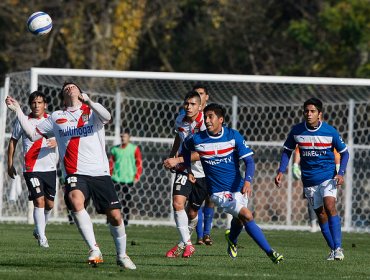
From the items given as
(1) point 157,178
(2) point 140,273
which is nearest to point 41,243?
(2) point 140,273

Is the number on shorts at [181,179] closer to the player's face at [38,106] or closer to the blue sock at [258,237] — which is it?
the blue sock at [258,237]

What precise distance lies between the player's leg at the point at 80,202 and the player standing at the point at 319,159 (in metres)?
3.28

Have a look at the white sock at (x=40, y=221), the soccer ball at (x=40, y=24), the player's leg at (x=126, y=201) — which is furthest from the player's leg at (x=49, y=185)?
the player's leg at (x=126, y=201)

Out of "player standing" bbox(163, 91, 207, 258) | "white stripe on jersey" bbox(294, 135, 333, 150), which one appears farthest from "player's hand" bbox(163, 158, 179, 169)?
"white stripe on jersey" bbox(294, 135, 333, 150)

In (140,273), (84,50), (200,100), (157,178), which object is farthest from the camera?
(84,50)

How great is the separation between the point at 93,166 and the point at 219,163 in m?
1.71

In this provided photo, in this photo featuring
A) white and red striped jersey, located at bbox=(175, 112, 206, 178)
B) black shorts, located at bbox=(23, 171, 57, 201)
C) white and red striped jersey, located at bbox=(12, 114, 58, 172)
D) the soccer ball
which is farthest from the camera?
white and red striped jersey, located at bbox=(12, 114, 58, 172)

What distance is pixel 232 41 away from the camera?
42.8 m

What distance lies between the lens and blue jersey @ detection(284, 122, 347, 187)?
48.3ft

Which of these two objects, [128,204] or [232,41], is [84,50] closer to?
[232,41]

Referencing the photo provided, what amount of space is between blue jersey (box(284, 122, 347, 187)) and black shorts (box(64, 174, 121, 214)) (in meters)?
3.52

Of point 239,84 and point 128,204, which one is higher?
point 239,84

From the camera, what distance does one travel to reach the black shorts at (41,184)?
16641 mm

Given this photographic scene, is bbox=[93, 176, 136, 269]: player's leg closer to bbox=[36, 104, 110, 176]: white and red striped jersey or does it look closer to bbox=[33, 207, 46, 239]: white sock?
bbox=[36, 104, 110, 176]: white and red striped jersey
